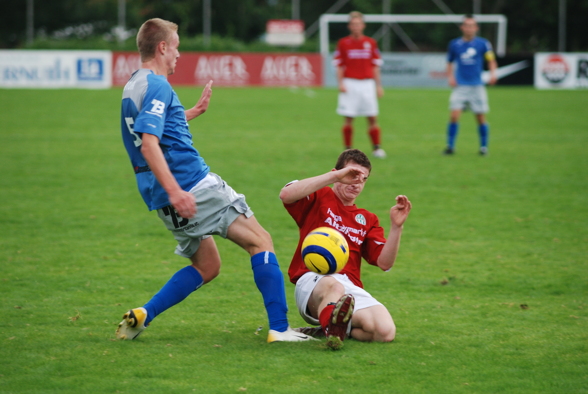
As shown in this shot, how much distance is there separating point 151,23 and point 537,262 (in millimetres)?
4370

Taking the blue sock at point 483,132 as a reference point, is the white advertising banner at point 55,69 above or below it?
above

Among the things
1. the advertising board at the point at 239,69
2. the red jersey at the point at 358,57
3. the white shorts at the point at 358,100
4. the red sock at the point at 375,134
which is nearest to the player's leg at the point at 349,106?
the white shorts at the point at 358,100

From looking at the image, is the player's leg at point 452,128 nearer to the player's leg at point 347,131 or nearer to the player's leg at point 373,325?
the player's leg at point 347,131

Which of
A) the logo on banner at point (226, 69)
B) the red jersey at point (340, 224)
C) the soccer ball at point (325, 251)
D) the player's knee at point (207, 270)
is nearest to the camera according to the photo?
the soccer ball at point (325, 251)

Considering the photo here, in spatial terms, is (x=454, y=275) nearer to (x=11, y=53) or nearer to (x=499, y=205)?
(x=499, y=205)

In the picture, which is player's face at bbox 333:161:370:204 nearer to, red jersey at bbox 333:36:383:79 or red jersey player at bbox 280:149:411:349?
red jersey player at bbox 280:149:411:349

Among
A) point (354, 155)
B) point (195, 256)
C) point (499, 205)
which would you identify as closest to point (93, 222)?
point (195, 256)

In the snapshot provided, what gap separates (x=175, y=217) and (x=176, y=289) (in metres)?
0.55

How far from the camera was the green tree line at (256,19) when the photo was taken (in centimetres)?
4412

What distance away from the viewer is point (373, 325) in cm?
447

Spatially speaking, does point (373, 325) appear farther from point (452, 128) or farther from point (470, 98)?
point (470, 98)

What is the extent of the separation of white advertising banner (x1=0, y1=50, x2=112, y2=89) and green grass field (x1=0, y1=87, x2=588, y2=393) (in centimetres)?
1713

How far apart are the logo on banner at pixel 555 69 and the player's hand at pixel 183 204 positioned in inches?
1222

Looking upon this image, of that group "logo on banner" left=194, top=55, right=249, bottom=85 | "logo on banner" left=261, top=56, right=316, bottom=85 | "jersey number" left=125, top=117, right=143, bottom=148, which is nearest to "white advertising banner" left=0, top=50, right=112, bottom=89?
"logo on banner" left=194, top=55, right=249, bottom=85
